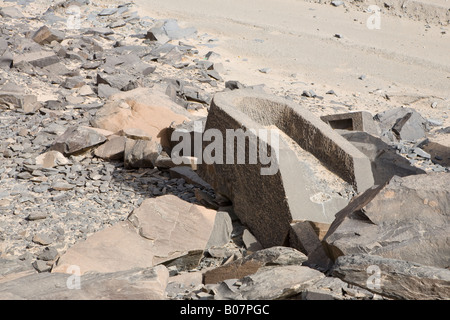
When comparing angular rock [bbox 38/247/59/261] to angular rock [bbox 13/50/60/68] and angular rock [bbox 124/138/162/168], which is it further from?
angular rock [bbox 13/50/60/68]

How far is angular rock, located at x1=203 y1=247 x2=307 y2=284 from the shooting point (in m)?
3.15

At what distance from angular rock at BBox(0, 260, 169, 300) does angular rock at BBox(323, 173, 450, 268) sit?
1.05 m

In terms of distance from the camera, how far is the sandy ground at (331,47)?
28.1 ft

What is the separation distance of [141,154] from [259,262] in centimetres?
243

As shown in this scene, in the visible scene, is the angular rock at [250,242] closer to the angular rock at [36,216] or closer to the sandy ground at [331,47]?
the angular rock at [36,216]

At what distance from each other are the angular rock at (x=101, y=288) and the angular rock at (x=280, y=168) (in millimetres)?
1383

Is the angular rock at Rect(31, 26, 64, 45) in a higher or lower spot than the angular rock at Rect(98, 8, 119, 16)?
lower

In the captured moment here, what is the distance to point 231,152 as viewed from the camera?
14.3ft

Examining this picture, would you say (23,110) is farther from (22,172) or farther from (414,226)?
(414,226)

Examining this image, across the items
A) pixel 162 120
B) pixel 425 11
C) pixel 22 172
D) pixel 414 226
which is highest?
pixel 425 11

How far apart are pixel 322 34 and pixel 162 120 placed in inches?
230

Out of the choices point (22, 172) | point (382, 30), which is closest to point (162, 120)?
point (22, 172)

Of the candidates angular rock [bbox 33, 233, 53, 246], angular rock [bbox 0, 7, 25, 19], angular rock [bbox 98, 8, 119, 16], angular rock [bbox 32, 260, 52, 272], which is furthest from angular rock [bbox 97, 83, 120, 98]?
angular rock [bbox 98, 8, 119, 16]

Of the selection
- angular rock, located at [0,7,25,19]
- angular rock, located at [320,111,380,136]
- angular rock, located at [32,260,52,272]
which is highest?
angular rock, located at [0,7,25,19]
